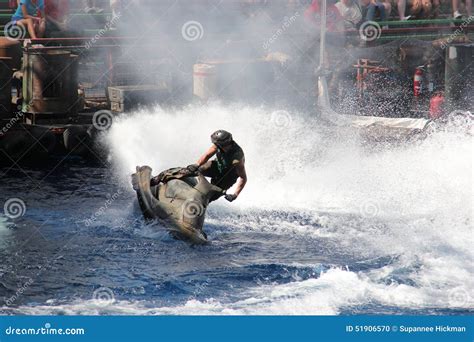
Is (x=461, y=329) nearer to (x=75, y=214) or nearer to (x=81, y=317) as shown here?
(x=81, y=317)

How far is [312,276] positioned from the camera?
46.9ft

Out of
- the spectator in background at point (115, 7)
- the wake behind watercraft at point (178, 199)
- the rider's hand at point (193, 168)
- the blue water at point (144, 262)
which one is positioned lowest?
the blue water at point (144, 262)

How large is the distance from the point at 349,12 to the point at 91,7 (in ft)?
21.6

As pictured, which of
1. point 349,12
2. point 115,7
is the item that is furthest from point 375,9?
point 115,7

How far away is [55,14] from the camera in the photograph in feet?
76.7

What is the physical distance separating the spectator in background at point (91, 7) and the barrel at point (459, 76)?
8.91m

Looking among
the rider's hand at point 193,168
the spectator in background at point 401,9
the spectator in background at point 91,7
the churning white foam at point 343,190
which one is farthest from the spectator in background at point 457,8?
the rider's hand at point 193,168

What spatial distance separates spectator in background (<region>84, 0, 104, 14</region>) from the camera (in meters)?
25.0

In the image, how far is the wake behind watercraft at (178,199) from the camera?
15555mm

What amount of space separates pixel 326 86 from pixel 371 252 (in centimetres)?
822

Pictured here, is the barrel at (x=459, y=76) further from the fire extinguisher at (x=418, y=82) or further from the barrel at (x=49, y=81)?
the barrel at (x=49, y=81)

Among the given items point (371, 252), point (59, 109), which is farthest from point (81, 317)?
point (59, 109)

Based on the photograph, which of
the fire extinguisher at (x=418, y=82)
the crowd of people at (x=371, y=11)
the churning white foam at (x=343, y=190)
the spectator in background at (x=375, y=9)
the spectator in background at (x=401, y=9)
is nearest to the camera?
the churning white foam at (x=343, y=190)

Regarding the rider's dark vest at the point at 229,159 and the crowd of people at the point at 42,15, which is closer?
the rider's dark vest at the point at 229,159
